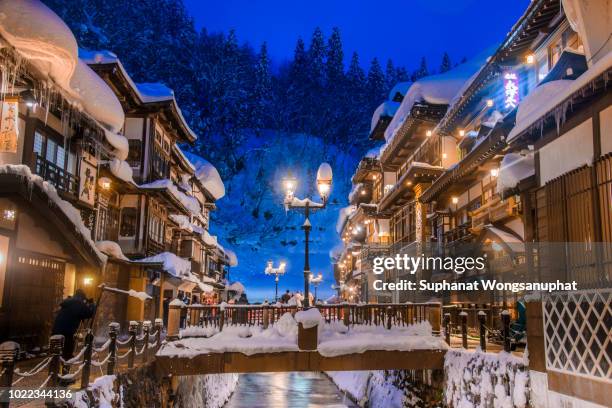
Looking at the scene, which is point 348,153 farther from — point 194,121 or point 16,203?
point 16,203

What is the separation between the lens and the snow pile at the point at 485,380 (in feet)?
36.5

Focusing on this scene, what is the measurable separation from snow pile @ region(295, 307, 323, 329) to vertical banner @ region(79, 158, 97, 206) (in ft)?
38.9

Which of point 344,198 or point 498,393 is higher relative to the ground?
point 344,198

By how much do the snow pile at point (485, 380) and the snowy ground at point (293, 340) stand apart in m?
1.37

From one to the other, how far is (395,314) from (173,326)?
7.65 metres

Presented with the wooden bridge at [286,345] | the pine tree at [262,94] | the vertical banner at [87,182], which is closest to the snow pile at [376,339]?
the wooden bridge at [286,345]

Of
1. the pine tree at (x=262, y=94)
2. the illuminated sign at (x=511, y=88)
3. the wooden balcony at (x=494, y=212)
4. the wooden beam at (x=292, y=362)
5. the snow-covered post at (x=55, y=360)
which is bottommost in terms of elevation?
the wooden beam at (x=292, y=362)

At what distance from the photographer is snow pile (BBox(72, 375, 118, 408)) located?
29.8ft

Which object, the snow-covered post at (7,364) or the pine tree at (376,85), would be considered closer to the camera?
the snow-covered post at (7,364)

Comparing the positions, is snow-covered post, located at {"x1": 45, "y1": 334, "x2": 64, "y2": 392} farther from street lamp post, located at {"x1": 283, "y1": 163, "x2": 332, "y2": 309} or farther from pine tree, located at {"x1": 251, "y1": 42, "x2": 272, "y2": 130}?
pine tree, located at {"x1": 251, "y1": 42, "x2": 272, "y2": 130}

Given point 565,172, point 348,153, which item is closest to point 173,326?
point 565,172

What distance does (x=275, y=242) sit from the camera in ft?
290

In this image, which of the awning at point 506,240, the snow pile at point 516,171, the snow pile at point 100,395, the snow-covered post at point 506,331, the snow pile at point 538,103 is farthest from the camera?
the awning at point 506,240

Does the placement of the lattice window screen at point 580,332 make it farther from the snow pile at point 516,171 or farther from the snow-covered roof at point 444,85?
the snow-covered roof at point 444,85
